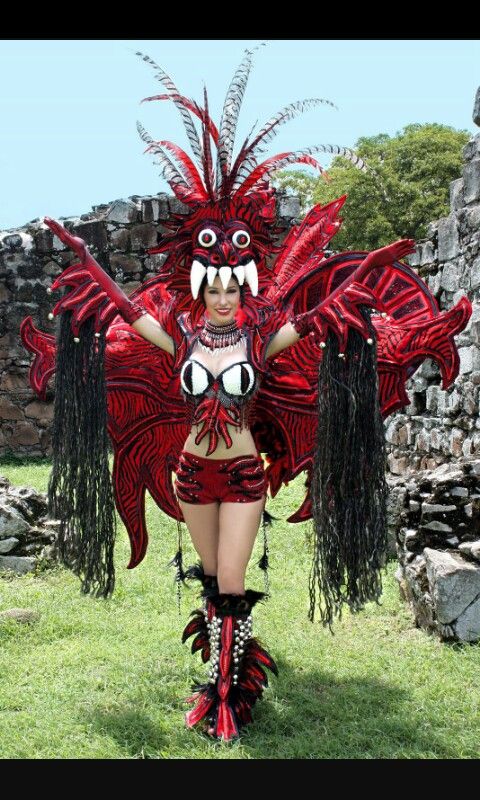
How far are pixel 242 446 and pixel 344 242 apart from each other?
583 inches

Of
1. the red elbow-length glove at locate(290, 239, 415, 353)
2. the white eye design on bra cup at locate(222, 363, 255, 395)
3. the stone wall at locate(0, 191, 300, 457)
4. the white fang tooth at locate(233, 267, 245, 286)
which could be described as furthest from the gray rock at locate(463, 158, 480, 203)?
the stone wall at locate(0, 191, 300, 457)

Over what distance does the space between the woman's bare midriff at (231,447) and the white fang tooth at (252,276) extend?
48 cm

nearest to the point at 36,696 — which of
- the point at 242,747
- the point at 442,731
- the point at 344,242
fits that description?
the point at 242,747

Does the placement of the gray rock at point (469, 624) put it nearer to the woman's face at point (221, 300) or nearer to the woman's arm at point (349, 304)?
the woman's arm at point (349, 304)

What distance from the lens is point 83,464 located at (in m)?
3.28

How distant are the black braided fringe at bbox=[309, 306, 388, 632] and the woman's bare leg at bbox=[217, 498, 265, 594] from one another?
22 cm

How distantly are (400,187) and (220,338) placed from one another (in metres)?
15.0

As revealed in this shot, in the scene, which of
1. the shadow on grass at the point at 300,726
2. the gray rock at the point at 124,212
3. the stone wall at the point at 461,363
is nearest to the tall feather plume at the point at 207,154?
the shadow on grass at the point at 300,726

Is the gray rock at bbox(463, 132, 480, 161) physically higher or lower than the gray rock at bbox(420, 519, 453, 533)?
higher

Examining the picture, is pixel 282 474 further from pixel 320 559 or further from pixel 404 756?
pixel 404 756

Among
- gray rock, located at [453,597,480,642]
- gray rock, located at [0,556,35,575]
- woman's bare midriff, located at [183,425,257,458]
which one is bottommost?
gray rock, located at [0,556,35,575]

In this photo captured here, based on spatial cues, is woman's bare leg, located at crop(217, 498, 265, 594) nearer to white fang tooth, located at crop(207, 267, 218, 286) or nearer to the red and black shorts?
the red and black shorts

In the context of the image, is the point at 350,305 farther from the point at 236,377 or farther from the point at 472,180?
the point at 472,180

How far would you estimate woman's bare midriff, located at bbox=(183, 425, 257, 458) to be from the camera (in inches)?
123
